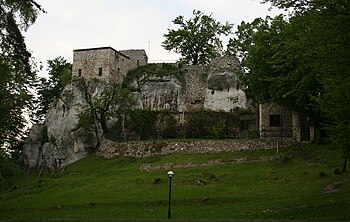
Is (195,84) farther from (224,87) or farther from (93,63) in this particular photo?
(93,63)

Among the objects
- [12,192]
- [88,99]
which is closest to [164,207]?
[12,192]

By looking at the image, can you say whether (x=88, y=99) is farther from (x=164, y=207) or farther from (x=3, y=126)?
(x=164, y=207)

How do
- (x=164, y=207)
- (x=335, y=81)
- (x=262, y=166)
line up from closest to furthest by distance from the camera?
1. (x=335, y=81)
2. (x=164, y=207)
3. (x=262, y=166)

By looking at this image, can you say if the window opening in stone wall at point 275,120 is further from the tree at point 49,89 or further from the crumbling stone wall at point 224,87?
Result: the tree at point 49,89

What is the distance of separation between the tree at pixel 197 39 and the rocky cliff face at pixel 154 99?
17.4 ft

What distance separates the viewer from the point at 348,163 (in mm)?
31156

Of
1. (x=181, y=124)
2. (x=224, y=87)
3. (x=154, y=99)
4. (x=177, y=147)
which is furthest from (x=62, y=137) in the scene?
(x=224, y=87)

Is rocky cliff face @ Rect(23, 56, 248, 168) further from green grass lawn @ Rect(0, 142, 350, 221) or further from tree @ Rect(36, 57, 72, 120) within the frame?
green grass lawn @ Rect(0, 142, 350, 221)

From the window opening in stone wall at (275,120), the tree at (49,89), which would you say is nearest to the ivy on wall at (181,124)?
the window opening in stone wall at (275,120)

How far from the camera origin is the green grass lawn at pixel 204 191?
22.7 metres

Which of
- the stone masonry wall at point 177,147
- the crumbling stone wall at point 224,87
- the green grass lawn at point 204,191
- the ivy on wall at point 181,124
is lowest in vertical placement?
the green grass lawn at point 204,191

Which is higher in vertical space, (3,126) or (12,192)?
(3,126)

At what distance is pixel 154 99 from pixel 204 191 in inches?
1187

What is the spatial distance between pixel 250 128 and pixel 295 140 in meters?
8.71
